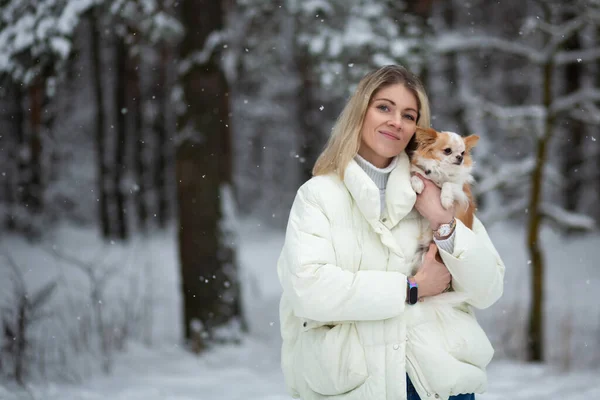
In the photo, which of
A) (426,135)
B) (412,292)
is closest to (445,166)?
(426,135)

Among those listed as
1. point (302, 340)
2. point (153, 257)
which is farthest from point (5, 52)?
point (153, 257)

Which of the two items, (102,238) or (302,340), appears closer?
(302,340)

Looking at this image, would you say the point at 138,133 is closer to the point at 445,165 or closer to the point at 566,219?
the point at 566,219

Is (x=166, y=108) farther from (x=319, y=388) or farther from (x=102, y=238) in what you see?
(x=319, y=388)

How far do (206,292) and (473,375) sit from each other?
4417mm

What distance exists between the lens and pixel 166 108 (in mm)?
20406

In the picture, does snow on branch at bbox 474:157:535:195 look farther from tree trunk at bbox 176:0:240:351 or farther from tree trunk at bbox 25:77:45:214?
tree trunk at bbox 25:77:45:214

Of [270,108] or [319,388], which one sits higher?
[270,108]

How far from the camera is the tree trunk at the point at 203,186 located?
249 inches

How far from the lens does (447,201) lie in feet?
8.13

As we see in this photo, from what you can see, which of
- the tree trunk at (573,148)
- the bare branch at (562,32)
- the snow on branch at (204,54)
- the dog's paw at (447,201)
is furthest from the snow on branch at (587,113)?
the tree trunk at (573,148)

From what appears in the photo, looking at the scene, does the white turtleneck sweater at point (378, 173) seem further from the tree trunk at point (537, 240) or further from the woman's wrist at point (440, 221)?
the tree trunk at point (537, 240)

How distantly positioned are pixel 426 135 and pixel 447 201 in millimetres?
353

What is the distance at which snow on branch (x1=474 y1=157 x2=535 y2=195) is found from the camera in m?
7.01
